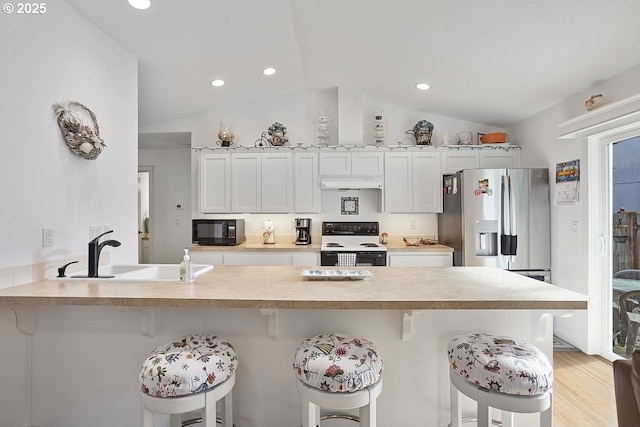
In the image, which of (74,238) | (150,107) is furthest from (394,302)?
(150,107)

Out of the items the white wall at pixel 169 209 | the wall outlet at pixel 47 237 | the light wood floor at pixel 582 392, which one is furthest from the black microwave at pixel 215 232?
the light wood floor at pixel 582 392

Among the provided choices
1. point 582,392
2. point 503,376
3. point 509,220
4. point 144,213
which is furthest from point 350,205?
point 503,376

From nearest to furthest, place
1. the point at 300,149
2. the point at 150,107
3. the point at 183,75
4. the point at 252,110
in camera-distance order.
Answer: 1. the point at 183,75
2. the point at 150,107
3. the point at 300,149
4. the point at 252,110

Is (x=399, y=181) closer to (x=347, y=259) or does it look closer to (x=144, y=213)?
(x=347, y=259)

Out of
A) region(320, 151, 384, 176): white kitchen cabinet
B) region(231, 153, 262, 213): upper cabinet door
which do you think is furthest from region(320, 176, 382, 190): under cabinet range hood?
region(231, 153, 262, 213): upper cabinet door

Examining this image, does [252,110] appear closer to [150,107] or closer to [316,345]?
[150,107]

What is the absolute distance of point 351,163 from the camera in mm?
4059

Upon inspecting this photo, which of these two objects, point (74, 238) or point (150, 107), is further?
point (150, 107)

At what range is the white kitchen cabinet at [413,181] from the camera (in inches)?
159

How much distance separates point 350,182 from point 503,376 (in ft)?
9.52

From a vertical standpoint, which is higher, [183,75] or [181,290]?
[183,75]

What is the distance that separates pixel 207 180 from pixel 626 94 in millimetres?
4059

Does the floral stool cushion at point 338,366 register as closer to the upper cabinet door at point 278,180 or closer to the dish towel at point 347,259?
the dish towel at point 347,259

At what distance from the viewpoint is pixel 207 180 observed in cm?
407
